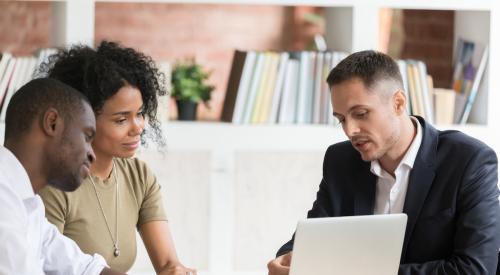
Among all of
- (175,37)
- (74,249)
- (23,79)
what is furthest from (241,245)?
(175,37)

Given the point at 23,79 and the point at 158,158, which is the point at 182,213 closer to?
the point at 158,158

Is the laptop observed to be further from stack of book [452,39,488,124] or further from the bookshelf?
stack of book [452,39,488,124]

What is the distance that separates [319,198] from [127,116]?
546 millimetres

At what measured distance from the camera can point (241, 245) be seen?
370cm

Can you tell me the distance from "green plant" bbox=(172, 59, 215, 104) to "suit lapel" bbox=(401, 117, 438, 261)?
Answer: 56.0 inches

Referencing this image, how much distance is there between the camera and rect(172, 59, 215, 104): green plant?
371 centimetres

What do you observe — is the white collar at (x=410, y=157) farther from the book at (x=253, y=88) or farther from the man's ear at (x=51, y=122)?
the book at (x=253, y=88)

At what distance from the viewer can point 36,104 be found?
1.91 metres

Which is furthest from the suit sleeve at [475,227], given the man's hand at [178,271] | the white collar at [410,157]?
the man's hand at [178,271]

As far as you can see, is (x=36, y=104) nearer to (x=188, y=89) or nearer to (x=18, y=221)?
(x=18, y=221)

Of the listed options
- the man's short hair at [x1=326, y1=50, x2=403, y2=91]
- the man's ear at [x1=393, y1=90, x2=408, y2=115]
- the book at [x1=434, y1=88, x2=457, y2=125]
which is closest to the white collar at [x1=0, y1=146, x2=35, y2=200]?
the man's short hair at [x1=326, y1=50, x2=403, y2=91]

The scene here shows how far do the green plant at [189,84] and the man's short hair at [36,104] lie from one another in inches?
68.4

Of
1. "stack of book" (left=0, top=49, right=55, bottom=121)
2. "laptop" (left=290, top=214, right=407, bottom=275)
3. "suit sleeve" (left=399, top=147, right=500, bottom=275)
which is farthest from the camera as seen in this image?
"stack of book" (left=0, top=49, right=55, bottom=121)

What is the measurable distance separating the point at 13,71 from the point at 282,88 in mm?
989
